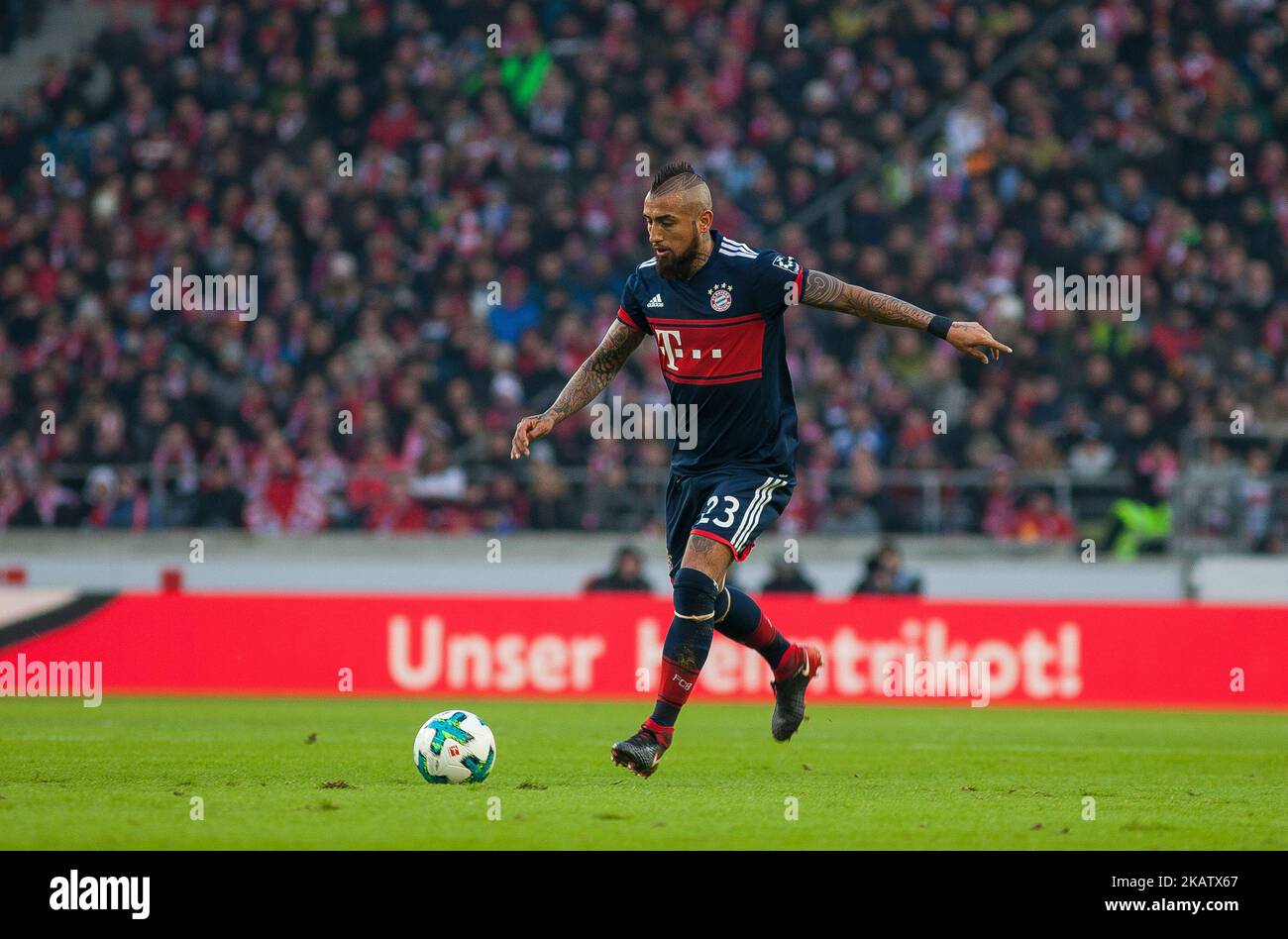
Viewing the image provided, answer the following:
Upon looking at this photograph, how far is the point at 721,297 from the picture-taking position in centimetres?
→ 851

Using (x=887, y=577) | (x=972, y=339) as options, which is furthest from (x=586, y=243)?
(x=972, y=339)

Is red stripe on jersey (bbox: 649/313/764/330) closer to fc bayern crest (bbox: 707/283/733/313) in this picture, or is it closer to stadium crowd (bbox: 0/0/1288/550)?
fc bayern crest (bbox: 707/283/733/313)

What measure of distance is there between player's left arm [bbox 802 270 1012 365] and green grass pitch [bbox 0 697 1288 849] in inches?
82.0

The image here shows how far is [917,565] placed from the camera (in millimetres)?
18906

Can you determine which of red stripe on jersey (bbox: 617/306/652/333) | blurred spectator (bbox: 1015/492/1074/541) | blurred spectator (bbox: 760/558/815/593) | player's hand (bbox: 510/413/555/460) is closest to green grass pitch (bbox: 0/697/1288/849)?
player's hand (bbox: 510/413/555/460)

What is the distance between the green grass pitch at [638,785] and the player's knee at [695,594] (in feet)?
2.63

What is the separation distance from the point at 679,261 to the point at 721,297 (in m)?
0.27

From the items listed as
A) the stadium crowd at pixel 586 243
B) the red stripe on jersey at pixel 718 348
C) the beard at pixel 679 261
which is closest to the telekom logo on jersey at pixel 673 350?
the red stripe on jersey at pixel 718 348

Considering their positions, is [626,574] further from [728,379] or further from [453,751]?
[453,751]

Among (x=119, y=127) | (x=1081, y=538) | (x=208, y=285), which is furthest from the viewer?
(x=119, y=127)

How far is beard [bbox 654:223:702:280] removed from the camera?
849 centimetres

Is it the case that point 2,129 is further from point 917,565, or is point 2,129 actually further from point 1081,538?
point 1081,538
